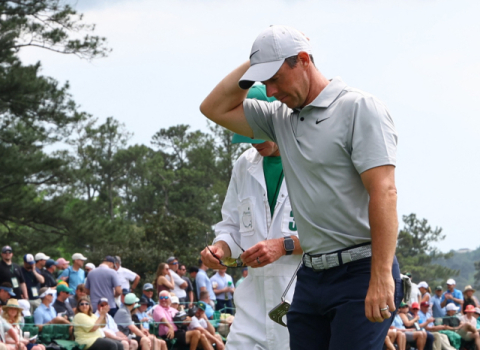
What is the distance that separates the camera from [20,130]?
2398cm

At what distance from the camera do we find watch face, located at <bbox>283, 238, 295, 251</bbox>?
11.9 ft

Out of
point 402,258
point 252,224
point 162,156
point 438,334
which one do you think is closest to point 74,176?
point 438,334

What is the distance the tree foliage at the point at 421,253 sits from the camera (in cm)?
6788

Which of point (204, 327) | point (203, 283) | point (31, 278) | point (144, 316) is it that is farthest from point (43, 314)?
point (203, 283)

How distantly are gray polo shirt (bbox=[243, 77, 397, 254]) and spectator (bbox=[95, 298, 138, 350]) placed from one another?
8.63 meters

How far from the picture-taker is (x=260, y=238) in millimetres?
3904

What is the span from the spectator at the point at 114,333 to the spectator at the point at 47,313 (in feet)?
2.02

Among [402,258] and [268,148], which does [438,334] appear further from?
[402,258]

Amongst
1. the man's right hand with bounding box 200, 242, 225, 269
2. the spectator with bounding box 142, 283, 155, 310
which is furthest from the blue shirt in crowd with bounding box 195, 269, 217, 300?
the man's right hand with bounding box 200, 242, 225, 269

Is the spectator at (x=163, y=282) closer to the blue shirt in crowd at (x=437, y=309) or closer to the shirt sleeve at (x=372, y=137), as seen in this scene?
the blue shirt in crowd at (x=437, y=309)

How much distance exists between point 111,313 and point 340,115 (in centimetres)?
1042

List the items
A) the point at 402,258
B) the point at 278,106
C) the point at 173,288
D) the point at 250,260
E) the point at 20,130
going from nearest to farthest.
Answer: the point at 278,106 < the point at 250,260 < the point at 173,288 < the point at 20,130 < the point at 402,258

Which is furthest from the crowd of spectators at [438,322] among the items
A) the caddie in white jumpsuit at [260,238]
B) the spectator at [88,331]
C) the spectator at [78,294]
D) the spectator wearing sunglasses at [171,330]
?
the caddie in white jumpsuit at [260,238]

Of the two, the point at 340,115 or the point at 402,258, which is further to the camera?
the point at 402,258
